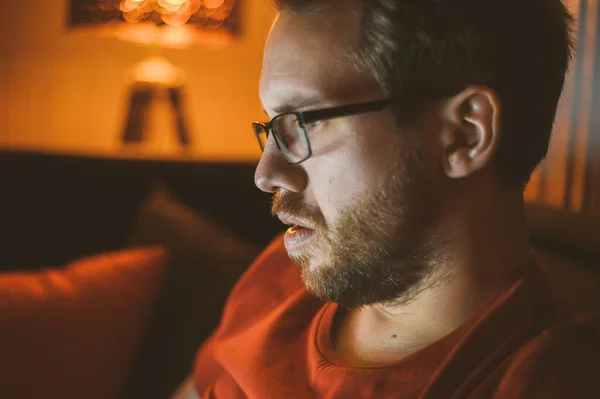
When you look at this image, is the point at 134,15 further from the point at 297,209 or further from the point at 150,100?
the point at 297,209

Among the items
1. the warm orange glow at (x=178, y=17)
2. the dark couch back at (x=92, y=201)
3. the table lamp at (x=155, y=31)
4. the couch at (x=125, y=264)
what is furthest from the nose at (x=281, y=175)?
the warm orange glow at (x=178, y=17)

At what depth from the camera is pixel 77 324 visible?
50.3 inches

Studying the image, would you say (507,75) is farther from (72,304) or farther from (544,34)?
(72,304)

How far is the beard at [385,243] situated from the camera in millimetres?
824

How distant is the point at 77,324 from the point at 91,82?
5.72 feet

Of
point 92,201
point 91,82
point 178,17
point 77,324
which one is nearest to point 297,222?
point 77,324

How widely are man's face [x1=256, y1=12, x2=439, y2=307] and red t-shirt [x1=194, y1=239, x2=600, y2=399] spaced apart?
99mm

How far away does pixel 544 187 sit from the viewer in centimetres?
153

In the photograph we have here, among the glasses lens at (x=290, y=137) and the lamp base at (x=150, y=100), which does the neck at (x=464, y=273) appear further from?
the lamp base at (x=150, y=100)

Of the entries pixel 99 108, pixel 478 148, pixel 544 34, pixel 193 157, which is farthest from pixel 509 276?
pixel 99 108

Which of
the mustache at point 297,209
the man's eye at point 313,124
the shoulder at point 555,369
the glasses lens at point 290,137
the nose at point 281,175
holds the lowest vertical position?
the shoulder at point 555,369

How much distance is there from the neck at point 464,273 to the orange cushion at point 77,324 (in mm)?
613

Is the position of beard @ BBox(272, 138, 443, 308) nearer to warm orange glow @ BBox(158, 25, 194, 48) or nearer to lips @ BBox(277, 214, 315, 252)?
lips @ BBox(277, 214, 315, 252)

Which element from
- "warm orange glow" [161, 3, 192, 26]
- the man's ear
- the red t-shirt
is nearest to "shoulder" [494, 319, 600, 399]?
the red t-shirt
